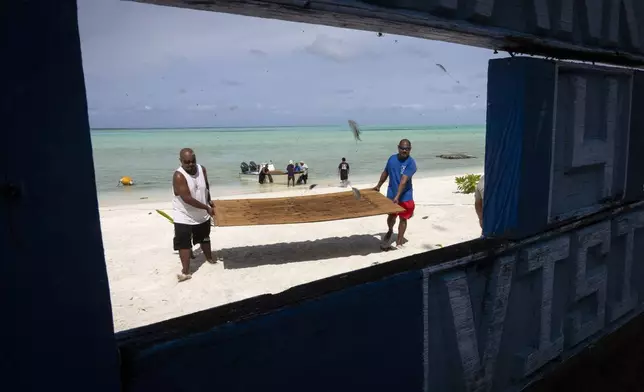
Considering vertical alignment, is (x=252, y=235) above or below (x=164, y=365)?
below

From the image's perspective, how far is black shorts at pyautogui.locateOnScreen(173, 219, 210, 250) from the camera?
6.60 m

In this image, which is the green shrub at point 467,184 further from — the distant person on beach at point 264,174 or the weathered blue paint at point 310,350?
the weathered blue paint at point 310,350

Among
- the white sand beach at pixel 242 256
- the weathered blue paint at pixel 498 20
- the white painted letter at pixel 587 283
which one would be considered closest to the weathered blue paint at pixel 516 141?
the weathered blue paint at pixel 498 20

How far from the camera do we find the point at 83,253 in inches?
53.0

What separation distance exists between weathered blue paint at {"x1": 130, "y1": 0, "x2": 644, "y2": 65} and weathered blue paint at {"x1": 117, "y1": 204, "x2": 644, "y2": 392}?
Answer: 122cm

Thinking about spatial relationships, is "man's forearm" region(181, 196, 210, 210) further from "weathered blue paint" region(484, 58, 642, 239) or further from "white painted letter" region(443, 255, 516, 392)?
"white painted letter" region(443, 255, 516, 392)

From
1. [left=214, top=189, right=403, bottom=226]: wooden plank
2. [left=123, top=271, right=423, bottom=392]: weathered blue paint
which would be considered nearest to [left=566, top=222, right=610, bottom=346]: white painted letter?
[left=123, top=271, right=423, bottom=392]: weathered blue paint

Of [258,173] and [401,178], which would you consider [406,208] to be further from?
[258,173]

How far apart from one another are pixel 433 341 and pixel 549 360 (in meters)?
1.33

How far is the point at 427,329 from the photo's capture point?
8.00ft

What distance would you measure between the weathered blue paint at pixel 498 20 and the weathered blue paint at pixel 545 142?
155mm

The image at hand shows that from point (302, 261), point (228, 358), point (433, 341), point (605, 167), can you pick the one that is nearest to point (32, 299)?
point (228, 358)

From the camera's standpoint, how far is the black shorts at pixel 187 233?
660cm

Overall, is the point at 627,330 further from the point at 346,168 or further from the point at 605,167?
the point at 346,168
